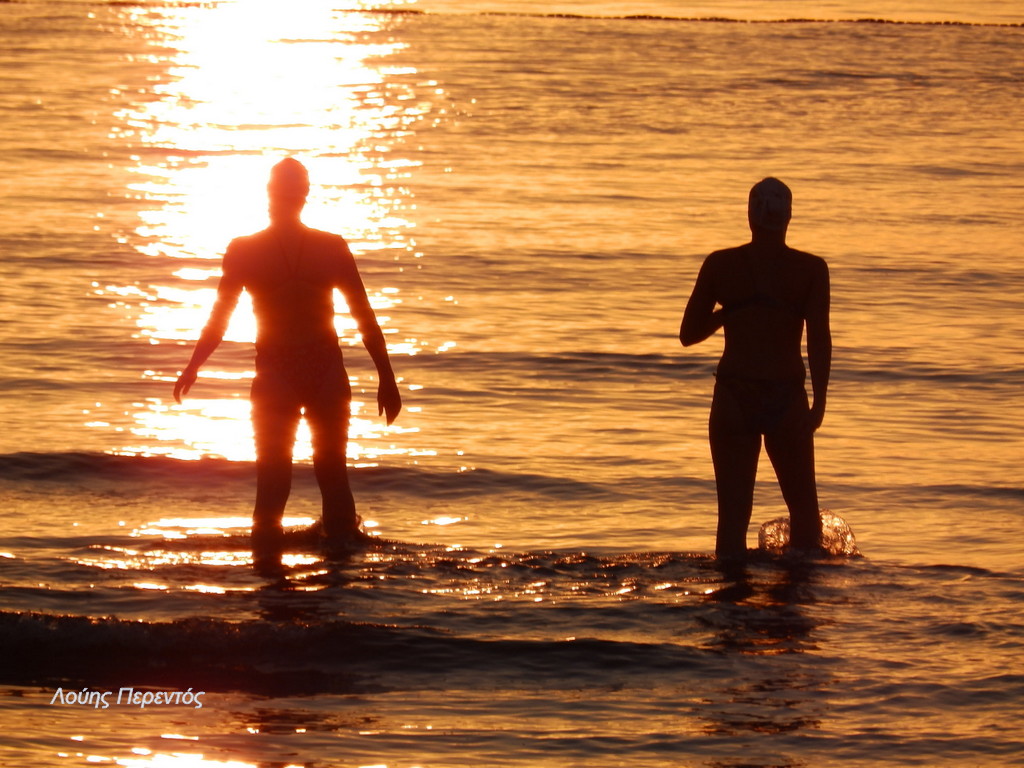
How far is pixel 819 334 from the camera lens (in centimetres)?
779

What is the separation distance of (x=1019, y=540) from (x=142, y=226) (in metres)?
14.9

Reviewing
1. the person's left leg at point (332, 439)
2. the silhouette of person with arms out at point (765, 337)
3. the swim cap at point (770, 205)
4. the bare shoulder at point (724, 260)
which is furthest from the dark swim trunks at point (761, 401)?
the person's left leg at point (332, 439)

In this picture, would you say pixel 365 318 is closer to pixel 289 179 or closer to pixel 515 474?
pixel 289 179

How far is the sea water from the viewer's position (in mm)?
6906

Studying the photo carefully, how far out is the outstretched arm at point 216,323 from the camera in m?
8.16

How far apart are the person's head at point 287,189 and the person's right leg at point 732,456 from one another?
2.13m

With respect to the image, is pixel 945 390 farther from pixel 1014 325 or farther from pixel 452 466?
pixel 452 466

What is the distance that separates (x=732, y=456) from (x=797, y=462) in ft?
0.98

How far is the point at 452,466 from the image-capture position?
11383 millimetres

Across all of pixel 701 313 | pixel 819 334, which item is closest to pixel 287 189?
pixel 701 313

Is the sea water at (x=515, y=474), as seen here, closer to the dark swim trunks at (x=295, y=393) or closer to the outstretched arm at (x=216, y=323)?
the dark swim trunks at (x=295, y=393)

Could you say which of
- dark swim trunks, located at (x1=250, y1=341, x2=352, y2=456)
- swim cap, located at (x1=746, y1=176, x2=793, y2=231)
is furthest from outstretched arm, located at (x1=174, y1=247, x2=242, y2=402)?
swim cap, located at (x1=746, y1=176, x2=793, y2=231)

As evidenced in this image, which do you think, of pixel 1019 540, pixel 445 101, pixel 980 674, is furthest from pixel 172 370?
pixel 445 101

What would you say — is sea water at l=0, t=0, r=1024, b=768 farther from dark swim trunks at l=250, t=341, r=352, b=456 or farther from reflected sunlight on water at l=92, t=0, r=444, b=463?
dark swim trunks at l=250, t=341, r=352, b=456
